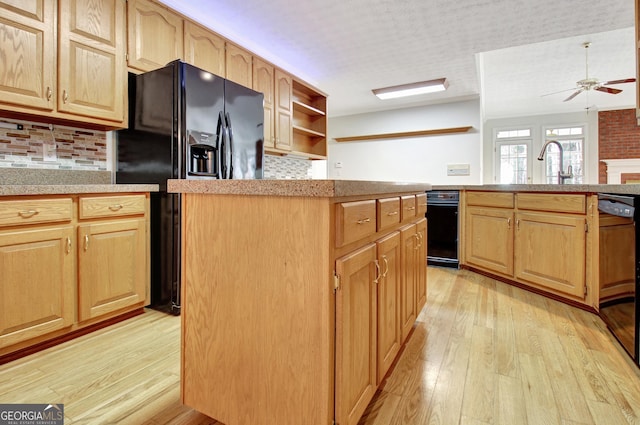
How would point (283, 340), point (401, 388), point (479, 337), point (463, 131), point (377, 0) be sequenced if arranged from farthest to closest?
point (463, 131) → point (377, 0) → point (479, 337) → point (401, 388) → point (283, 340)

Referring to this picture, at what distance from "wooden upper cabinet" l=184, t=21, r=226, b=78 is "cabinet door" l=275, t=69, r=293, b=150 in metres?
0.86

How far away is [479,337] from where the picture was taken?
1920 mm

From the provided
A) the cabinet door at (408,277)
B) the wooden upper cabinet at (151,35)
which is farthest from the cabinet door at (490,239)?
the wooden upper cabinet at (151,35)

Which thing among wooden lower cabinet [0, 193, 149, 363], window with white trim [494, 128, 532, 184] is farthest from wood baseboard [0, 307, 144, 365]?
window with white trim [494, 128, 532, 184]

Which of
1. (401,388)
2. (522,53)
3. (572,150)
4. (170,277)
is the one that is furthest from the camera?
(572,150)

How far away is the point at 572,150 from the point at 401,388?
7890mm

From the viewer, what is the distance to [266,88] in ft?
11.6

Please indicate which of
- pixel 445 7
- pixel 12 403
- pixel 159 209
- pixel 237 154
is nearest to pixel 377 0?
pixel 445 7

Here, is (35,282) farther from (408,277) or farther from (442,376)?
(442,376)

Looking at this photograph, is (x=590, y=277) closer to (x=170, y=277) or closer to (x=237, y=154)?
(x=237, y=154)

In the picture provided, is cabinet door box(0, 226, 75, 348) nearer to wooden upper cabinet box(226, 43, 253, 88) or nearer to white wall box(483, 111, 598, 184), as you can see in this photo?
wooden upper cabinet box(226, 43, 253, 88)

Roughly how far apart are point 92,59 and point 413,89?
379 cm

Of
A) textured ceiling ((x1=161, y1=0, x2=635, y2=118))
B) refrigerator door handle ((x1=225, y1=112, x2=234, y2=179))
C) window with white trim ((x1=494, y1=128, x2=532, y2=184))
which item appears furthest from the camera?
window with white trim ((x1=494, y1=128, x2=532, y2=184))

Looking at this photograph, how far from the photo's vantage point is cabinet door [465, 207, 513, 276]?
9.86 feet
